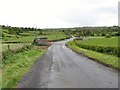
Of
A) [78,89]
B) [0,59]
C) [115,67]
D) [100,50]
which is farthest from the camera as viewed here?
[100,50]

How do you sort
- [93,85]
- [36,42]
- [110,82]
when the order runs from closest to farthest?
[93,85] < [110,82] < [36,42]

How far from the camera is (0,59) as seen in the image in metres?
28.3

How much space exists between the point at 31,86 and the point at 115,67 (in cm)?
1056

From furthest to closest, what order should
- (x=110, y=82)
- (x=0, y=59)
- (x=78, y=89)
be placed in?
(x=0, y=59)
(x=110, y=82)
(x=78, y=89)

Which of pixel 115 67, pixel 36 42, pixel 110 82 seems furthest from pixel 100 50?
pixel 36 42

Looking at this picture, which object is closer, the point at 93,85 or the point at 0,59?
the point at 93,85

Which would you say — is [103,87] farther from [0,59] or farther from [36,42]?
[36,42]

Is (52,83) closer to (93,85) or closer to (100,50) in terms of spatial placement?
(93,85)

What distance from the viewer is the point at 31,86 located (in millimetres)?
16500

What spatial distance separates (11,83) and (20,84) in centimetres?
56

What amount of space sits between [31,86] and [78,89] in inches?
111

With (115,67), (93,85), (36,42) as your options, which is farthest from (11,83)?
(36,42)

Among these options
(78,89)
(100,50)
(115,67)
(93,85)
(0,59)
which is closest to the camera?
(78,89)

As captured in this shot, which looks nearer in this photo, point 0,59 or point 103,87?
point 103,87
